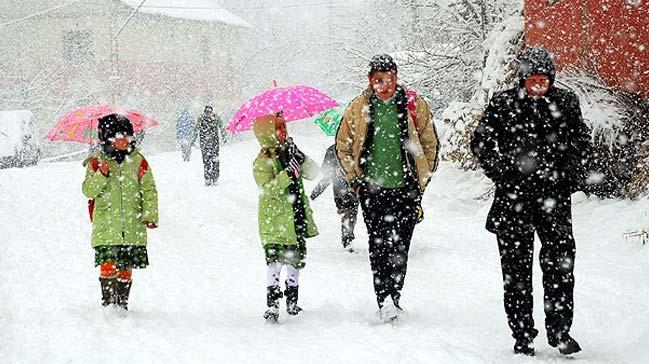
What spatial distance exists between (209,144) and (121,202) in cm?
1051

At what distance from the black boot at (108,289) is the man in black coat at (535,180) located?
323 centimetres

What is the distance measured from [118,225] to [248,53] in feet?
191

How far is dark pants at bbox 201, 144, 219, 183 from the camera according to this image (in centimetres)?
1648

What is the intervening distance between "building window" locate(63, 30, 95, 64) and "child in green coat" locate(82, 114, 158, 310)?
125 feet

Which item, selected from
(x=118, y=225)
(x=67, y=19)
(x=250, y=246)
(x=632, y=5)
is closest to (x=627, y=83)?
(x=632, y=5)

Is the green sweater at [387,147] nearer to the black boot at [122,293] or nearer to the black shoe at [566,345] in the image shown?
the black shoe at [566,345]

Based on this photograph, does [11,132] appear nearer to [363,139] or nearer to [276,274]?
[276,274]

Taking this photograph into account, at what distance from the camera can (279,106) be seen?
251 inches

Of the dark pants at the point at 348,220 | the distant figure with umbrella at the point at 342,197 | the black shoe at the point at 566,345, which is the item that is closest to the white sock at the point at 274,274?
the black shoe at the point at 566,345

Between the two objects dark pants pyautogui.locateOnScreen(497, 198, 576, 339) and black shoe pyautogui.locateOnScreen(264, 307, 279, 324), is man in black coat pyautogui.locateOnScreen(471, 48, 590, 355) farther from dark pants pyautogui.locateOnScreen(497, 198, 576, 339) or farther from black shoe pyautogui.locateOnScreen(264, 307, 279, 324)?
black shoe pyautogui.locateOnScreen(264, 307, 279, 324)

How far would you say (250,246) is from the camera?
10.2 m

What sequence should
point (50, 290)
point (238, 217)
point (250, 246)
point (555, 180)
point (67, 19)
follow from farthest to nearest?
1. point (67, 19)
2. point (238, 217)
3. point (250, 246)
4. point (50, 290)
5. point (555, 180)

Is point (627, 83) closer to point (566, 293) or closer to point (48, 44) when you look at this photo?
point (566, 293)

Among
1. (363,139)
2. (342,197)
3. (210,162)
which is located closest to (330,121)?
(342,197)
